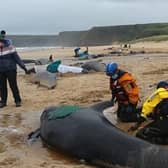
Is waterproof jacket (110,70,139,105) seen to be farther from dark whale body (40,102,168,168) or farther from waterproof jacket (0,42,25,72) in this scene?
waterproof jacket (0,42,25,72)

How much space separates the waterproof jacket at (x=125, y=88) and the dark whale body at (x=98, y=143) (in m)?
1.14

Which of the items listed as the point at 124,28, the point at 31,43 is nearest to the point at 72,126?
the point at 124,28

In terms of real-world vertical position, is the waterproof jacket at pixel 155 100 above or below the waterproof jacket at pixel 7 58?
below

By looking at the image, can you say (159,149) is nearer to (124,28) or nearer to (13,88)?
(13,88)

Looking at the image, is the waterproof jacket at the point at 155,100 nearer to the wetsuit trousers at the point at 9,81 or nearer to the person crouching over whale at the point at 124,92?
the person crouching over whale at the point at 124,92

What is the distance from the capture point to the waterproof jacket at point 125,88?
11041 mm

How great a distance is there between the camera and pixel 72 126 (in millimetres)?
9195

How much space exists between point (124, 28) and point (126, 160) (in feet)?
346

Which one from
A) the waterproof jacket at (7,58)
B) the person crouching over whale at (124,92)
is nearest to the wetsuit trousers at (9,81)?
the waterproof jacket at (7,58)

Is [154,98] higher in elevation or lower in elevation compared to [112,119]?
higher

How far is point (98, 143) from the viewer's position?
833cm

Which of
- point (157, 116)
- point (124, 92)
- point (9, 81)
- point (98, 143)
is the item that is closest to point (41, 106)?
point (9, 81)

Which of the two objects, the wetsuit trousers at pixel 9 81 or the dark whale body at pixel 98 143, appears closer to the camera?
the dark whale body at pixel 98 143

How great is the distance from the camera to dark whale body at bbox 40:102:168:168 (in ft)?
24.6
